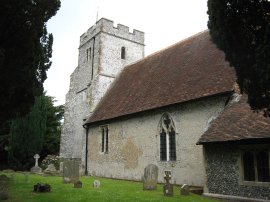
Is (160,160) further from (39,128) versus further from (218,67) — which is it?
(39,128)

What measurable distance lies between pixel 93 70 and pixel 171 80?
999 cm

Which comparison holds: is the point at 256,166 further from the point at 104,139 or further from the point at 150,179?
the point at 104,139

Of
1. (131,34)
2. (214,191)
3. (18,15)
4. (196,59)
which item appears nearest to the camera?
(18,15)

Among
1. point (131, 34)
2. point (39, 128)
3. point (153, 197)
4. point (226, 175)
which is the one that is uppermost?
point (131, 34)

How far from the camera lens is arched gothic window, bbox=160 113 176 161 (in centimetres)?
1572

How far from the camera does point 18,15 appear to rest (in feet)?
25.6

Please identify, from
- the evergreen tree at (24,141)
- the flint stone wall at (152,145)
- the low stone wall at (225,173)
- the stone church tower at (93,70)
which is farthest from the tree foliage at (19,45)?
the evergreen tree at (24,141)

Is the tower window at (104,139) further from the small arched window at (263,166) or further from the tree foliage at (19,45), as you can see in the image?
the small arched window at (263,166)

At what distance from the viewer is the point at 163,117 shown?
53.5ft

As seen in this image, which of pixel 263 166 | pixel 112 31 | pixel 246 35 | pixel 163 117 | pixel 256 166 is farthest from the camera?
pixel 112 31

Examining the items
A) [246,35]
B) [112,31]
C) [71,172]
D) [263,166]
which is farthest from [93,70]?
[246,35]

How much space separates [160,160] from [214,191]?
501 centimetres

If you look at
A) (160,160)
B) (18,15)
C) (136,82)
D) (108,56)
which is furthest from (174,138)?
(108,56)

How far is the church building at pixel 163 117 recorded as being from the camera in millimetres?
11008
